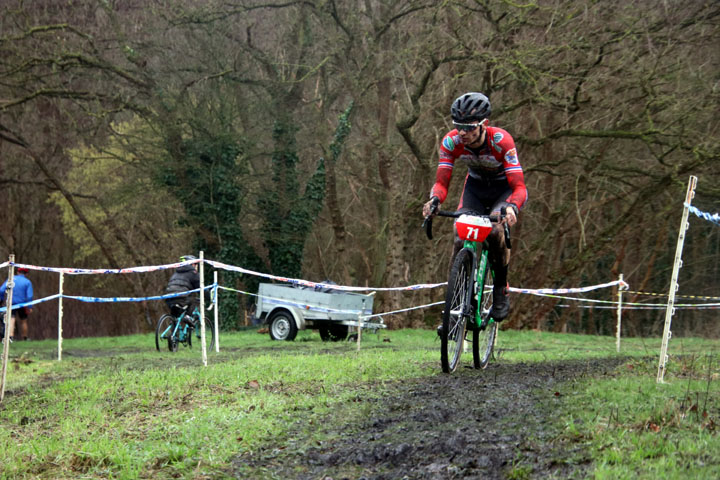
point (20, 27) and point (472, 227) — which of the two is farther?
point (20, 27)

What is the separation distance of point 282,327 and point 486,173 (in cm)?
1310

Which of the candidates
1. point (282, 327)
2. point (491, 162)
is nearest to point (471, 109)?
point (491, 162)

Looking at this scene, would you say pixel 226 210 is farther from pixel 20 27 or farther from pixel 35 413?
pixel 35 413

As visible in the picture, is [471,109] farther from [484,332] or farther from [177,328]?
[177,328]

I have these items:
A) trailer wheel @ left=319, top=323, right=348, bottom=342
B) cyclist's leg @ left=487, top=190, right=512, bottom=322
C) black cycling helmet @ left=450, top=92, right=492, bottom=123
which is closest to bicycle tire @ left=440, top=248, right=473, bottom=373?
cyclist's leg @ left=487, top=190, right=512, bottom=322

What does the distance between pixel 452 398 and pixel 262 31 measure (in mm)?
23229

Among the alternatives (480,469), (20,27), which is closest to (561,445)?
(480,469)

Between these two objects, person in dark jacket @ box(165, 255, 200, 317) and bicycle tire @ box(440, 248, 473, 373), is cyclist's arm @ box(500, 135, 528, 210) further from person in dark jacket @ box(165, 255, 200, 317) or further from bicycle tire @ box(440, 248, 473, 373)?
person in dark jacket @ box(165, 255, 200, 317)

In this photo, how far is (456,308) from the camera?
24.8ft

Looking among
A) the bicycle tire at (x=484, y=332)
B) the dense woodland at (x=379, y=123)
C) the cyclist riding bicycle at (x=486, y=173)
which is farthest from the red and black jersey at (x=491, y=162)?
the dense woodland at (x=379, y=123)

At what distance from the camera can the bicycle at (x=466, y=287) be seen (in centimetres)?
727

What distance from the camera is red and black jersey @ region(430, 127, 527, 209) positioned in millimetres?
7461

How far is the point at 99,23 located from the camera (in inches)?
1049

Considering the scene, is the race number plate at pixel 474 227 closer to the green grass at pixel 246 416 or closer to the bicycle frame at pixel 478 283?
the bicycle frame at pixel 478 283
